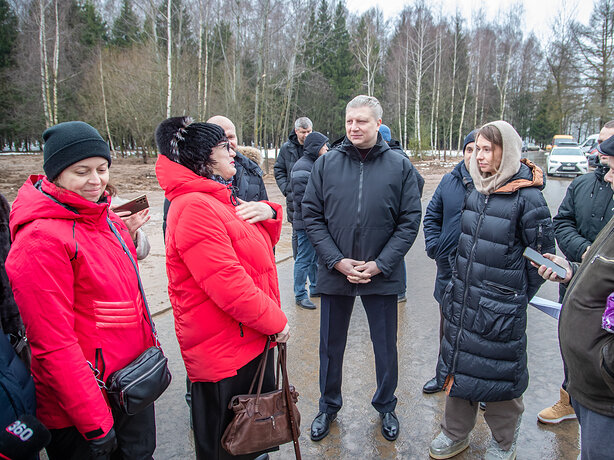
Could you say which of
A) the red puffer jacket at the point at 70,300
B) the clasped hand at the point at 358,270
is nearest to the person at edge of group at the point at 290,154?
the clasped hand at the point at 358,270

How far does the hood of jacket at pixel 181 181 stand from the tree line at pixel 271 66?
1898 cm

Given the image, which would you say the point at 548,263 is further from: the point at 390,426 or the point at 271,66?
the point at 271,66

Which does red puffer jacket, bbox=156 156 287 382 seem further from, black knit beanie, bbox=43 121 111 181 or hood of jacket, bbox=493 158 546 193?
hood of jacket, bbox=493 158 546 193

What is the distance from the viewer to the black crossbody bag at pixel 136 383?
175 cm

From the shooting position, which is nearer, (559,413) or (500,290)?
(500,290)

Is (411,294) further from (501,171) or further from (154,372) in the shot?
(154,372)

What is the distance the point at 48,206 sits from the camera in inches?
66.5

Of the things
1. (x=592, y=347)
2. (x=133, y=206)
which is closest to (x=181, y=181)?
(x=133, y=206)

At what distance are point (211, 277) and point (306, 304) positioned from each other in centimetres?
312

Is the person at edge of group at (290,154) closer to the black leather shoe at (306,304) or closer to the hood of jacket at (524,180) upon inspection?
the black leather shoe at (306,304)

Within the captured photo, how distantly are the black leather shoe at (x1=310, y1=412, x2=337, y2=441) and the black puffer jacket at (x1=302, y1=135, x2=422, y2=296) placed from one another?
33.7 inches

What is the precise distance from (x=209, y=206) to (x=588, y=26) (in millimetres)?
44201

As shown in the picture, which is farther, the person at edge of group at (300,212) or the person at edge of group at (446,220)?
the person at edge of group at (300,212)

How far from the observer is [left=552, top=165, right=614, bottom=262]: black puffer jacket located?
2928 millimetres
